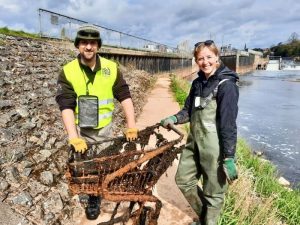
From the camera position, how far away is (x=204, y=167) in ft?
11.4

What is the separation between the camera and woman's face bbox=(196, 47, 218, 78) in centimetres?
330

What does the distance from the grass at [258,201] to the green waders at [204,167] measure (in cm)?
58

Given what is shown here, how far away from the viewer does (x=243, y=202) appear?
14.5 ft

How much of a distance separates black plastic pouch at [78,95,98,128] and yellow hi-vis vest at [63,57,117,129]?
1.7 inches

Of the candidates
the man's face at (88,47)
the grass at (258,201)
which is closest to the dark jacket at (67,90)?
the man's face at (88,47)

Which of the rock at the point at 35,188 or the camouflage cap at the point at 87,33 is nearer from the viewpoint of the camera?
the camouflage cap at the point at 87,33

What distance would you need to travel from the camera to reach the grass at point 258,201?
428 centimetres

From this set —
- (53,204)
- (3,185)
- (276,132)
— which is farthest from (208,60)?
(276,132)

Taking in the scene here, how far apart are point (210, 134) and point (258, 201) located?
2.18 m

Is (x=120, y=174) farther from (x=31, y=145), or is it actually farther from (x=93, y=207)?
(x=31, y=145)

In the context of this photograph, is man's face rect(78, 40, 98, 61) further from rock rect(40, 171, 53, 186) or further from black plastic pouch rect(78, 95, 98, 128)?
rock rect(40, 171, 53, 186)

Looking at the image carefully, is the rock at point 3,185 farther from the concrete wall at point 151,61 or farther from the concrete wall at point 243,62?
A: the concrete wall at point 243,62

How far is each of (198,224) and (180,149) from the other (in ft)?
3.49

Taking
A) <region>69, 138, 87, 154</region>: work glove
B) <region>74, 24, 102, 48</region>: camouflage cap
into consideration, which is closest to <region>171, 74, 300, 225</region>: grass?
<region>69, 138, 87, 154</region>: work glove
